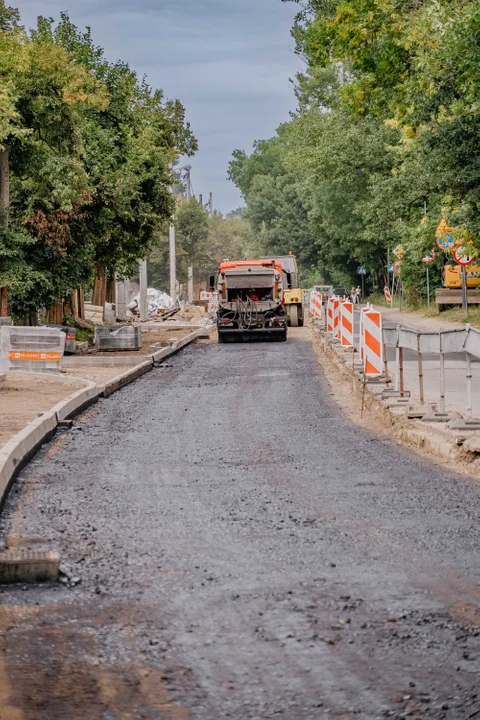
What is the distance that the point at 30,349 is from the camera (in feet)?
74.5

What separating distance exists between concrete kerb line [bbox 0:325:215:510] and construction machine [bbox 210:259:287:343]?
1149cm

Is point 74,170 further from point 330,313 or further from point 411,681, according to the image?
point 411,681

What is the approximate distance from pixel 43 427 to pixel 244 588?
7494 mm

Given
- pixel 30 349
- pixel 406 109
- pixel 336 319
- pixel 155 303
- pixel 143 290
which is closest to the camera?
pixel 30 349

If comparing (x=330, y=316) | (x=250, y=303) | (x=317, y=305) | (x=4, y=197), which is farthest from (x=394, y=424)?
(x=317, y=305)

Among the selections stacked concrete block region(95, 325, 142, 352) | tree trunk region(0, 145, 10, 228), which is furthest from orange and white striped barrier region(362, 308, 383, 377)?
stacked concrete block region(95, 325, 142, 352)

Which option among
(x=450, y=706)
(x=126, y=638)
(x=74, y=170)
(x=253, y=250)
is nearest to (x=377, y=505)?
(x=126, y=638)

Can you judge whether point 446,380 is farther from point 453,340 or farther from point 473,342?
point 473,342

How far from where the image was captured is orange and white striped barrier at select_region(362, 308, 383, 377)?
17.5m

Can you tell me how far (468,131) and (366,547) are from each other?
1953 cm

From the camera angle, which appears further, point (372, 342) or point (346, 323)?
point (346, 323)

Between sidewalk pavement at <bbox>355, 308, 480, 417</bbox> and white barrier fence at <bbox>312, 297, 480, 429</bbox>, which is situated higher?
white barrier fence at <bbox>312, 297, 480, 429</bbox>

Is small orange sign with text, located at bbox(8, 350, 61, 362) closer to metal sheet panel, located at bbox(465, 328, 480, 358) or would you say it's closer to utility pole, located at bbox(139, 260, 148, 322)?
metal sheet panel, located at bbox(465, 328, 480, 358)

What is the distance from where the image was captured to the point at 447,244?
117 ft
